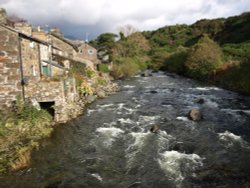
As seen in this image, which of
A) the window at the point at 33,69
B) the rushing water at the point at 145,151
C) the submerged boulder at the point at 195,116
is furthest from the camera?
the window at the point at 33,69

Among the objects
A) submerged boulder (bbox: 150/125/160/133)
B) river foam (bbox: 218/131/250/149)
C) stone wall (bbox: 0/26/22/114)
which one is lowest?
river foam (bbox: 218/131/250/149)

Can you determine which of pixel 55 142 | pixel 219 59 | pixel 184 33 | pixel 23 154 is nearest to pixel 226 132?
pixel 55 142

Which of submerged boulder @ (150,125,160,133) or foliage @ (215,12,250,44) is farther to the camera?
foliage @ (215,12,250,44)

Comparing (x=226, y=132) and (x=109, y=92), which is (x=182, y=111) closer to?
(x=226, y=132)

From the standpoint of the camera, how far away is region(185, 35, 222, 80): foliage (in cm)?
5653

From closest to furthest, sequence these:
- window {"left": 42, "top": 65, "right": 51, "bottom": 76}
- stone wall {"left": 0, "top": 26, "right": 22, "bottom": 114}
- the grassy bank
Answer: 1. the grassy bank
2. stone wall {"left": 0, "top": 26, "right": 22, "bottom": 114}
3. window {"left": 42, "top": 65, "right": 51, "bottom": 76}

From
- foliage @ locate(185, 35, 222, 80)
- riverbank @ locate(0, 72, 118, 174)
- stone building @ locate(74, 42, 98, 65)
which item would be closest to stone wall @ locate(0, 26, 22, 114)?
riverbank @ locate(0, 72, 118, 174)

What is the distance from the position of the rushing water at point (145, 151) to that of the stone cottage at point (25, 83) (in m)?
2.27

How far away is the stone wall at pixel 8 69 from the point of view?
2439cm

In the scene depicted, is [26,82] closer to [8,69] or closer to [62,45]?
[8,69]

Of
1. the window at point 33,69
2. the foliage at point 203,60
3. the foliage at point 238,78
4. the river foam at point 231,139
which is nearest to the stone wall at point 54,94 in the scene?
the window at point 33,69

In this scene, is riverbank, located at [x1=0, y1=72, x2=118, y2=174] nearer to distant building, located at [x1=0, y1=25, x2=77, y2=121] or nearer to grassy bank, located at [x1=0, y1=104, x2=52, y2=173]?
grassy bank, located at [x1=0, y1=104, x2=52, y2=173]

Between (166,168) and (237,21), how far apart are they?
367 feet

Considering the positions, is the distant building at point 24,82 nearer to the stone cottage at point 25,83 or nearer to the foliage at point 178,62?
the stone cottage at point 25,83
